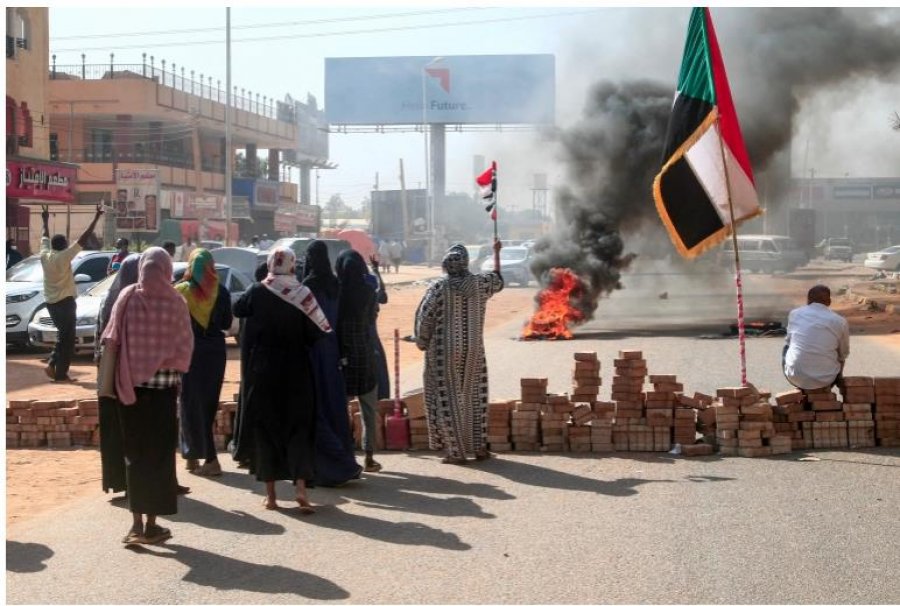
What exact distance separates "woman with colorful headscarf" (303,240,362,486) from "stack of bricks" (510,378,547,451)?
1.81m

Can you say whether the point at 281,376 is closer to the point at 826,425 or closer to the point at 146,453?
the point at 146,453

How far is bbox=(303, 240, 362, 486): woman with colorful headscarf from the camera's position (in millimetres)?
8320

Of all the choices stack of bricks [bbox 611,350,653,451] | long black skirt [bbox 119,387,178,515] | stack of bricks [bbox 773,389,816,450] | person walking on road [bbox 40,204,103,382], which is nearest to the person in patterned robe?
stack of bricks [bbox 611,350,653,451]

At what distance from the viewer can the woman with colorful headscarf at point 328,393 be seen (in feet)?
27.3

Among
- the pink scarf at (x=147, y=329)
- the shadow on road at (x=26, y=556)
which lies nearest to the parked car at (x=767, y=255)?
the pink scarf at (x=147, y=329)

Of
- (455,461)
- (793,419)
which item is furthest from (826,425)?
(455,461)

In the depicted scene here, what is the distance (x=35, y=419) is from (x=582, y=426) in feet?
15.6

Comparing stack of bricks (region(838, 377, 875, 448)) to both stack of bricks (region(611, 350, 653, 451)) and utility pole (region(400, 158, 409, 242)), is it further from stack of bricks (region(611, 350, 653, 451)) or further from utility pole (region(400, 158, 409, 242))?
utility pole (region(400, 158, 409, 242))

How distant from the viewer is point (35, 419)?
10641 millimetres

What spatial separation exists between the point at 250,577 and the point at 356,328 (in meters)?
3.09

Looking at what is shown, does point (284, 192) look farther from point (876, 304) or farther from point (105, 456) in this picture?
point (105, 456)

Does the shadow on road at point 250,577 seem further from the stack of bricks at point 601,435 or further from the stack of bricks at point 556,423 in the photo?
the stack of bricks at point 601,435

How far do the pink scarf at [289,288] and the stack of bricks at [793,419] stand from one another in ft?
13.2

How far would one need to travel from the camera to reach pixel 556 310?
23203 mm
